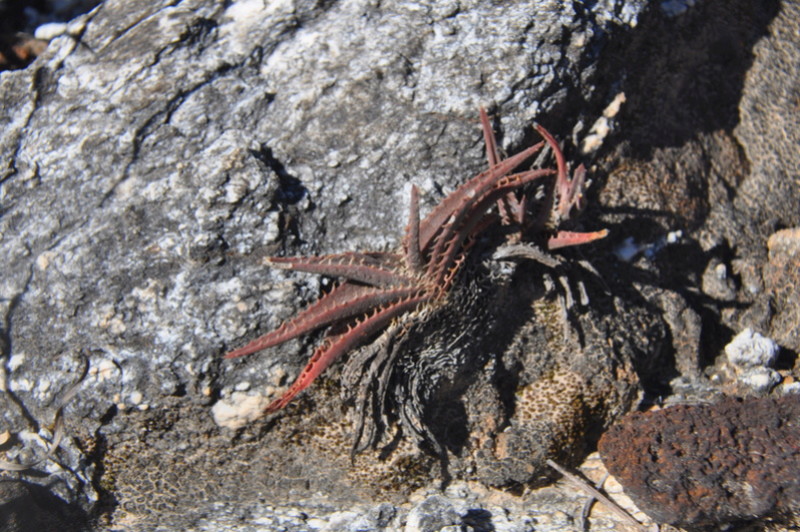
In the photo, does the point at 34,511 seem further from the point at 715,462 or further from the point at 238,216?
the point at 715,462

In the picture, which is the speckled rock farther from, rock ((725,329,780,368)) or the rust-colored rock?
rock ((725,329,780,368))

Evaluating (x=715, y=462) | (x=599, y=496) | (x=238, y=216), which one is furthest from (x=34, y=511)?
(x=715, y=462)

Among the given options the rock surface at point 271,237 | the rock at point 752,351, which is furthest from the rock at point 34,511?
the rock at point 752,351

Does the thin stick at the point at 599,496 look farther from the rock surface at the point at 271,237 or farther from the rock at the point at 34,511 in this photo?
the rock at the point at 34,511

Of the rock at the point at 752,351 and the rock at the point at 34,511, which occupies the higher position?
the rock at the point at 34,511

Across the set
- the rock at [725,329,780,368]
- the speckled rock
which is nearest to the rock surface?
the speckled rock
